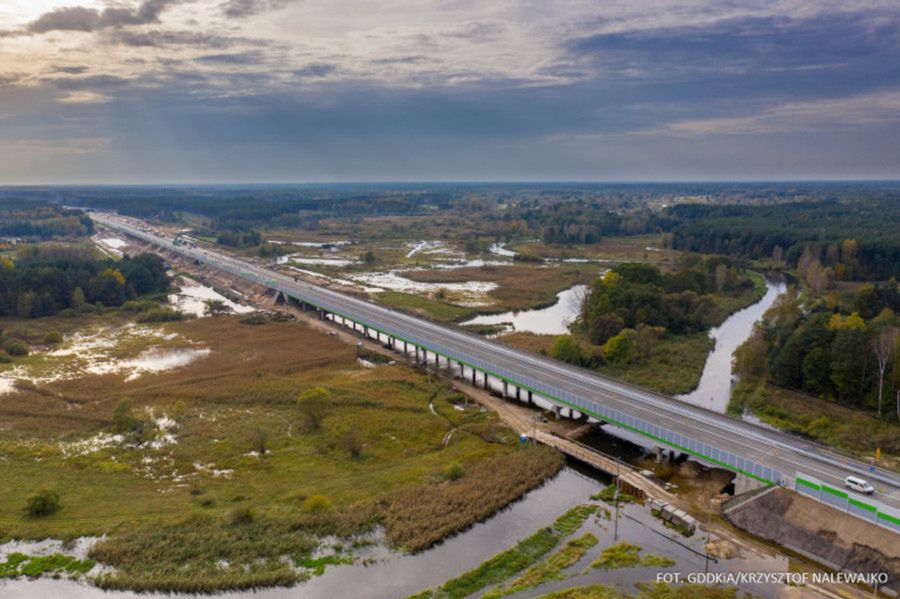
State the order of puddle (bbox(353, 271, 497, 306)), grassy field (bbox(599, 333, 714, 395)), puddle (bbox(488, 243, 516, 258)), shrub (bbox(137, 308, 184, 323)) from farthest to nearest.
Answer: puddle (bbox(488, 243, 516, 258)), puddle (bbox(353, 271, 497, 306)), shrub (bbox(137, 308, 184, 323)), grassy field (bbox(599, 333, 714, 395))

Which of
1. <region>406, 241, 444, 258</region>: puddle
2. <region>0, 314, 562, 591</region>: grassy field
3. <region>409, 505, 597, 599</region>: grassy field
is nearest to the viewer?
<region>409, 505, 597, 599</region>: grassy field

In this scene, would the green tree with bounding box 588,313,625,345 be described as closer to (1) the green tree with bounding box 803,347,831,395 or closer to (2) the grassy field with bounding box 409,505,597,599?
(1) the green tree with bounding box 803,347,831,395

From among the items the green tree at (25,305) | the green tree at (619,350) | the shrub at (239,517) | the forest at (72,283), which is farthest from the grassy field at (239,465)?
the forest at (72,283)

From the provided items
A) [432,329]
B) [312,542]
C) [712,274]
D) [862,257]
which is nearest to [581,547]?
[312,542]

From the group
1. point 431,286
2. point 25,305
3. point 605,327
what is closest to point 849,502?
point 605,327

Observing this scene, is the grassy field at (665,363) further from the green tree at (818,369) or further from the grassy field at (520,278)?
the grassy field at (520,278)

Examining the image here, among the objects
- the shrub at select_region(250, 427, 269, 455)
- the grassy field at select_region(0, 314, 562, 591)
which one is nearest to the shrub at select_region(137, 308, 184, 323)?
the grassy field at select_region(0, 314, 562, 591)

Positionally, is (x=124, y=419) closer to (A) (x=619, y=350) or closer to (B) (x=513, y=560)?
(B) (x=513, y=560)
